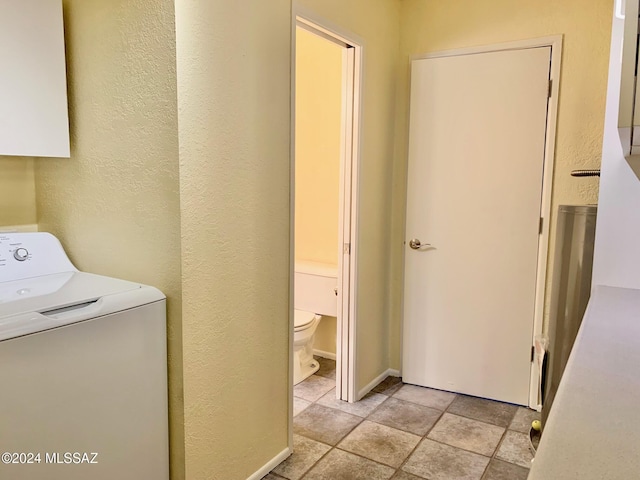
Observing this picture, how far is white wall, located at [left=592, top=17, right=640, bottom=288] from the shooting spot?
148 centimetres

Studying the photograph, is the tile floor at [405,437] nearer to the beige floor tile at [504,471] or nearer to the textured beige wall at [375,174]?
the beige floor tile at [504,471]

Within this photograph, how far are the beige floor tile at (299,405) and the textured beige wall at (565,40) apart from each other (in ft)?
5.28

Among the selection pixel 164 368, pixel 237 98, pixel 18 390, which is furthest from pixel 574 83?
pixel 18 390

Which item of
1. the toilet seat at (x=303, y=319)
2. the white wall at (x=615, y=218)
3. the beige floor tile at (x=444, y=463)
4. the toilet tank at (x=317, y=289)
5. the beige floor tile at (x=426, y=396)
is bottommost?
the beige floor tile at (x=444, y=463)

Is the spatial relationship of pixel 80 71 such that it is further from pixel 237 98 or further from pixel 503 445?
pixel 503 445

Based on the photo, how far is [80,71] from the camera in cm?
185

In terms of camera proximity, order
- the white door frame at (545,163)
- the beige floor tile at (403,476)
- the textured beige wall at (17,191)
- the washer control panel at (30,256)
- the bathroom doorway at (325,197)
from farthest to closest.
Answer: the bathroom doorway at (325,197) → the white door frame at (545,163) → the beige floor tile at (403,476) → the textured beige wall at (17,191) → the washer control panel at (30,256)

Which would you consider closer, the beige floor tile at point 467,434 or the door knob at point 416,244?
the beige floor tile at point 467,434

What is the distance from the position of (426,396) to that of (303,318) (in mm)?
892

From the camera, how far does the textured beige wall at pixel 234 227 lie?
1.64 metres

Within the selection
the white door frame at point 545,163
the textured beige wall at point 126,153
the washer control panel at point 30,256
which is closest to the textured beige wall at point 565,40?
the white door frame at point 545,163

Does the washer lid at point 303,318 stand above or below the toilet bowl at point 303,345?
above

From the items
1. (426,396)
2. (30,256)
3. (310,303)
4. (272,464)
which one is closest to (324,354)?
(310,303)

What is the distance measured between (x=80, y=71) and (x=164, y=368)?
1.19 m
